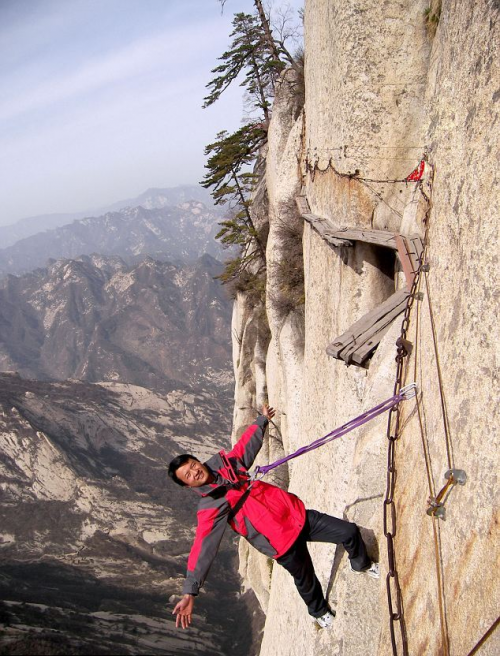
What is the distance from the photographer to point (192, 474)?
563 centimetres

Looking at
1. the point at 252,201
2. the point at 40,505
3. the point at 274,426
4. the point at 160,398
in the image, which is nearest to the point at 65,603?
the point at 40,505

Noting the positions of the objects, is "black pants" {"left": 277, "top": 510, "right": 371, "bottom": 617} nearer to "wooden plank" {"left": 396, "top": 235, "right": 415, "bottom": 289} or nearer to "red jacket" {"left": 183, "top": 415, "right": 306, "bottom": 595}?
"red jacket" {"left": 183, "top": 415, "right": 306, "bottom": 595}

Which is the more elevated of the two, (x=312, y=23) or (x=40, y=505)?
(x=312, y=23)

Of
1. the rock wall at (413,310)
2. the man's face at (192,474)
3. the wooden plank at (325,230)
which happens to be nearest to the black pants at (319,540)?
the rock wall at (413,310)

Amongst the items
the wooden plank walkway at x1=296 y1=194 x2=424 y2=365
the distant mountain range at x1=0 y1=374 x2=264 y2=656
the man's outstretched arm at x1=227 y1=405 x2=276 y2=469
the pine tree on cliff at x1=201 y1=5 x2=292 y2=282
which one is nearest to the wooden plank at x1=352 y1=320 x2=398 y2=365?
the wooden plank walkway at x1=296 y1=194 x2=424 y2=365

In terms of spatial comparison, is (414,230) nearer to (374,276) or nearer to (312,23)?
(374,276)

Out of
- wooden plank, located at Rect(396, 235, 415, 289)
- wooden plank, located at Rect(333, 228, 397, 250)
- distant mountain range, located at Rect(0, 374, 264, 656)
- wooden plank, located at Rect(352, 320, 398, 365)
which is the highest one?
wooden plank, located at Rect(333, 228, 397, 250)

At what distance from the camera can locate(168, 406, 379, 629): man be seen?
18.4 ft

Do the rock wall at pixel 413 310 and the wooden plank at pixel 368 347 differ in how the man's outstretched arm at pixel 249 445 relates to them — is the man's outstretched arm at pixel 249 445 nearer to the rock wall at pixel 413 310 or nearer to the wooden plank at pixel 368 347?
the rock wall at pixel 413 310

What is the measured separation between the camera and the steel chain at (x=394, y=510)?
5035mm

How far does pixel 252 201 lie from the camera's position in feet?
83.3

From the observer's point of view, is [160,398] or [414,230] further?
[160,398]

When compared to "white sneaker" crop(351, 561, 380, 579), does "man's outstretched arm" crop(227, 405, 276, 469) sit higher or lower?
higher

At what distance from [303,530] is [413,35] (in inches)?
367
